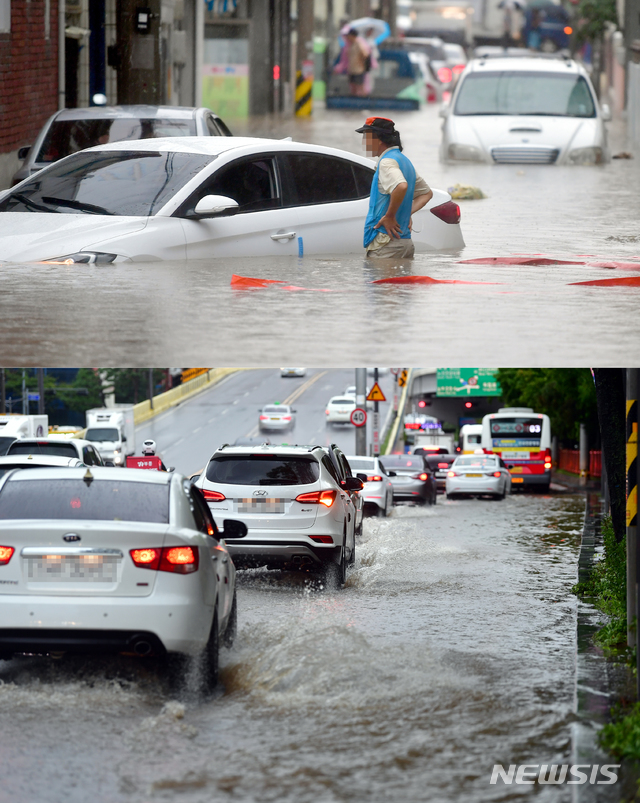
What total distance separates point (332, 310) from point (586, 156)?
14958 mm

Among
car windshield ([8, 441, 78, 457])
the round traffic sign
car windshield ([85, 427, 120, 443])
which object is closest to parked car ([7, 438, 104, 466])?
car windshield ([8, 441, 78, 457])

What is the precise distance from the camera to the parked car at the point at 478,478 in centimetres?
3297

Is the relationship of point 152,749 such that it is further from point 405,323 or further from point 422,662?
point 405,323

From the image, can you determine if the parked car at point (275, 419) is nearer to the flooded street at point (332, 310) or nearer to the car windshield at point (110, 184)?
the flooded street at point (332, 310)

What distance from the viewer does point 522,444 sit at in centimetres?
4419

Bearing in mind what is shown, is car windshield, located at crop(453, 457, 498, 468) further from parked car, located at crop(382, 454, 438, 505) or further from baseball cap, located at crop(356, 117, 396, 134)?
baseball cap, located at crop(356, 117, 396, 134)

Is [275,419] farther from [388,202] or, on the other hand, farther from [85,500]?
[85,500]

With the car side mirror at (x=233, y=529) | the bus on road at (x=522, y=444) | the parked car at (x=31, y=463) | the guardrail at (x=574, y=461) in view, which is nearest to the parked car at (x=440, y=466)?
the bus on road at (x=522, y=444)

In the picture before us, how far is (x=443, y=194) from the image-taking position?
13258 millimetres

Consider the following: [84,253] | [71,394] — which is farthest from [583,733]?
[71,394]

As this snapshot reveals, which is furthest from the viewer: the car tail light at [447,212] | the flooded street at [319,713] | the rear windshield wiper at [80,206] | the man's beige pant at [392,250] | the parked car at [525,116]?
the parked car at [525,116]

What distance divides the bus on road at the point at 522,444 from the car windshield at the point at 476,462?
7.73 meters

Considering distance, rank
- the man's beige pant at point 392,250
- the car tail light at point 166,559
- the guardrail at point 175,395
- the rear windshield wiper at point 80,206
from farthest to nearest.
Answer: the guardrail at point 175,395
the man's beige pant at point 392,250
the rear windshield wiper at point 80,206
the car tail light at point 166,559

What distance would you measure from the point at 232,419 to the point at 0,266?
5458cm
